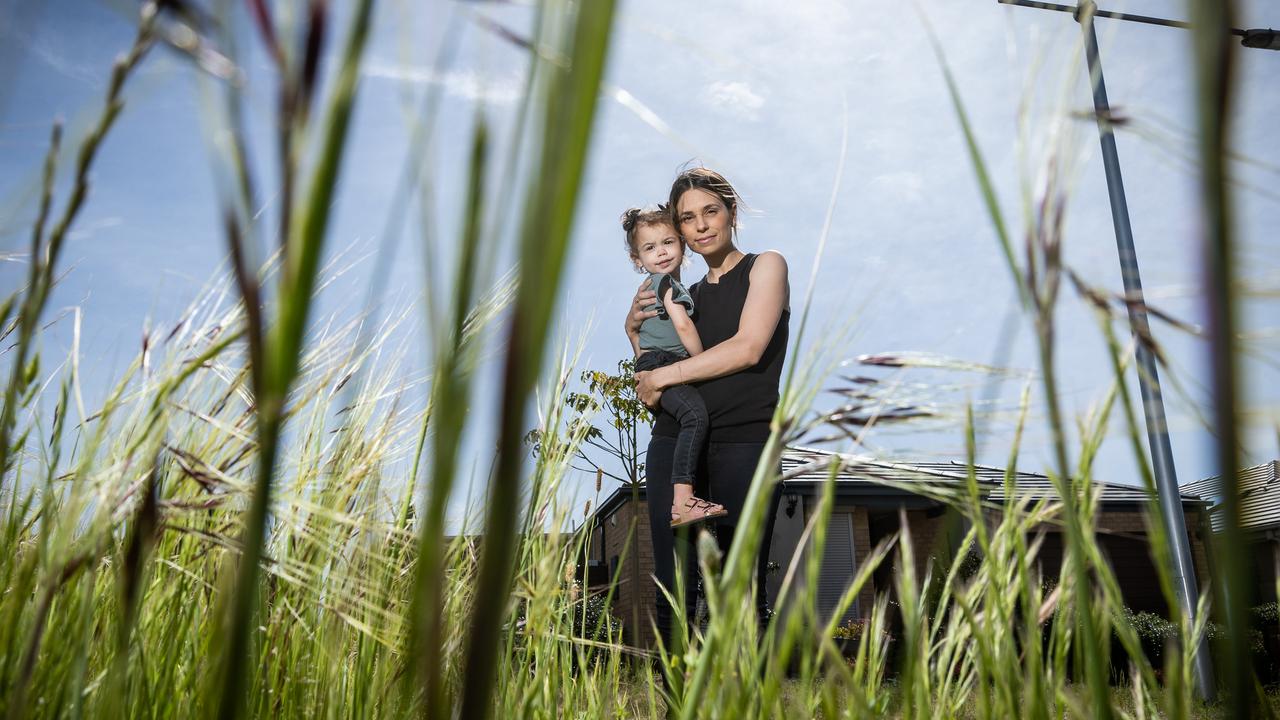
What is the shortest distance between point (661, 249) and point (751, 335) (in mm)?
640

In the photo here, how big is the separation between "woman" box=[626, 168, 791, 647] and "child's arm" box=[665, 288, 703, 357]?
0.03m

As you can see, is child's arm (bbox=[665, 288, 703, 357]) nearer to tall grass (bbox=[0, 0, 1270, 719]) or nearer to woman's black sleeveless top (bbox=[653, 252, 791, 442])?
woman's black sleeveless top (bbox=[653, 252, 791, 442])

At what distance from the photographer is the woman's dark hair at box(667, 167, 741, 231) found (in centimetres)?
263

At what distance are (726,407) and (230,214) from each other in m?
2.19

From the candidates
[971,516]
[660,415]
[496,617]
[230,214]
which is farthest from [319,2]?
[660,415]

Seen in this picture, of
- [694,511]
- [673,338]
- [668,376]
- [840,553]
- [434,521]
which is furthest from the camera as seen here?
[840,553]

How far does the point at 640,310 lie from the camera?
2838 millimetres

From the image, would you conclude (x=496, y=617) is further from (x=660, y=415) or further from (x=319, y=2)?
(x=660, y=415)

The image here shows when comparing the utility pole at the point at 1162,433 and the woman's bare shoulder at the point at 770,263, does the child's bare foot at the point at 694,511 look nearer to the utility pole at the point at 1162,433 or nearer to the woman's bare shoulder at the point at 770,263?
the woman's bare shoulder at the point at 770,263

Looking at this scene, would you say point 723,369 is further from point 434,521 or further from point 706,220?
point 434,521

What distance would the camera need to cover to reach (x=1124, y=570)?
15.0 m

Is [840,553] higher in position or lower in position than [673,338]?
lower

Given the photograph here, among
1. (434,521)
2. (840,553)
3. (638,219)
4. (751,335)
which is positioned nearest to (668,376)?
(751,335)

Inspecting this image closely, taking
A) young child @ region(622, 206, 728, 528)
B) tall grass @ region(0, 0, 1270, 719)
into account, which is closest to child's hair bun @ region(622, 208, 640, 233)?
young child @ region(622, 206, 728, 528)
